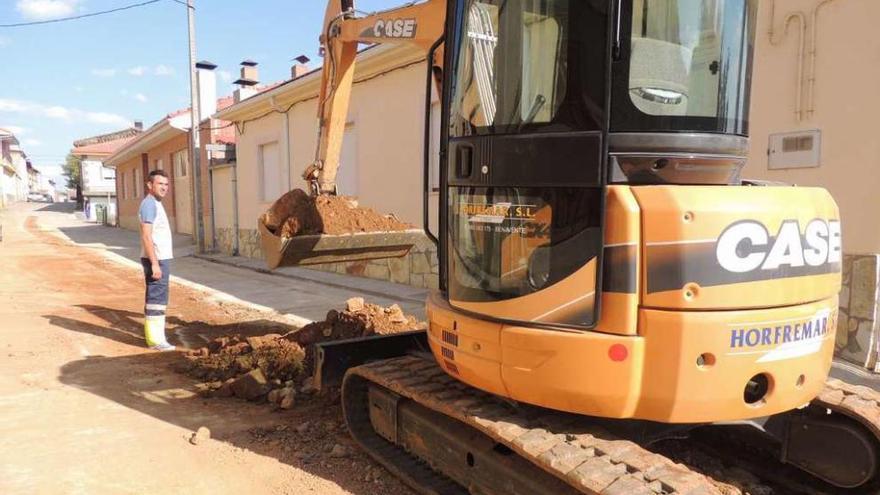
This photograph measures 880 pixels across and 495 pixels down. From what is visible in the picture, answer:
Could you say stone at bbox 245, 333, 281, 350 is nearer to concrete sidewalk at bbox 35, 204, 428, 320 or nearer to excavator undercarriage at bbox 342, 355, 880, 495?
excavator undercarriage at bbox 342, 355, 880, 495

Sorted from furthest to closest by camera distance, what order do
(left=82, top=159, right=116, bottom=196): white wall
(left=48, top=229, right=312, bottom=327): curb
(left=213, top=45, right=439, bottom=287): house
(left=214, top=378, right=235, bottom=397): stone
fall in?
(left=82, top=159, right=116, bottom=196): white wall, (left=213, top=45, right=439, bottom=287): house, (left=48, top=229, right=312, bottom=327): curb, (left=214, top=378, right=235, bottom=397): stone

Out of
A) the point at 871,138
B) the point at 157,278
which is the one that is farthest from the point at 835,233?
the point at 157,278

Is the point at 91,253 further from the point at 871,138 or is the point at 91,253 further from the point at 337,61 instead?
the point at 871,138

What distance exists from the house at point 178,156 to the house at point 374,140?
11.9 ft

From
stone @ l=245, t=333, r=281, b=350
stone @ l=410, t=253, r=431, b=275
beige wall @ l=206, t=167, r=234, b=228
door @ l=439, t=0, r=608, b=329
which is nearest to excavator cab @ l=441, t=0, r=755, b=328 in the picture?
door @ l=439, t=0, r=608, b=329

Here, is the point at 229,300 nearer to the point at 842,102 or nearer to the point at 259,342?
the point at 259,342

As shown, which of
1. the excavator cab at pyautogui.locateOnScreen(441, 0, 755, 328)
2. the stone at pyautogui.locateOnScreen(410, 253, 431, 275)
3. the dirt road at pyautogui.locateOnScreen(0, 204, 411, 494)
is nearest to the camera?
the excavator cab at pyautogui.locateOnScreen(441, 0, 755, 328)

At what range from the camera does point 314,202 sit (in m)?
5.03

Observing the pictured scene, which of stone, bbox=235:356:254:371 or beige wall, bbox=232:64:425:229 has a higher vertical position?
beige wall, bbox=232:64:425:229

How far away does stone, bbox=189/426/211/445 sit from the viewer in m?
4.16

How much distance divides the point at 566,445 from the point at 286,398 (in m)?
2.81

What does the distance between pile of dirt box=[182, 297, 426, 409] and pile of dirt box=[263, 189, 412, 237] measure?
1102mm

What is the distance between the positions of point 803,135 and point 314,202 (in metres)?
4.58

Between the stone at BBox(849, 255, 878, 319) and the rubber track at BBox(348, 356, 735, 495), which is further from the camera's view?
the stone at BBox(849, 255, 878, 319)
